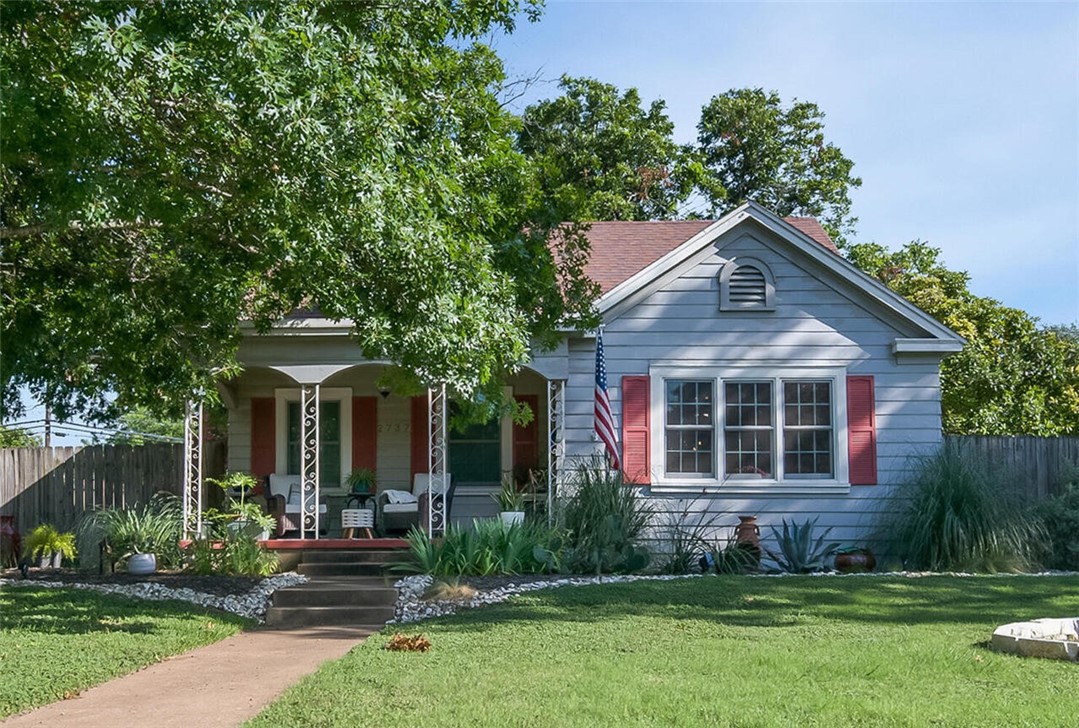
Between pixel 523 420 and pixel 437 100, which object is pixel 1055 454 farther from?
pixel 437 100

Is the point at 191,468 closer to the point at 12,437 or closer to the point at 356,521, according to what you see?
the point at 356,521

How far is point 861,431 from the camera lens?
1686 centimetres

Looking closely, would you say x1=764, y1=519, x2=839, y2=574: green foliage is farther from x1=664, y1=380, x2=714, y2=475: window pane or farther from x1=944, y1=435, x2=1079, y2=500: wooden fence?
x1=944, y1=435, x2=1079, y2=500: wooden fence

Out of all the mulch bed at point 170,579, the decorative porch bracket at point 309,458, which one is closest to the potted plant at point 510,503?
the decorative porch bracket at point 309,458

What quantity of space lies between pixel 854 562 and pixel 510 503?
4.65 meters

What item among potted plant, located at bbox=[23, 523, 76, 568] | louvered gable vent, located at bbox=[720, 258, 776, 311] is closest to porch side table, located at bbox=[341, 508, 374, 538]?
potted plant, located at bbox=[23, 523, 76, 568]

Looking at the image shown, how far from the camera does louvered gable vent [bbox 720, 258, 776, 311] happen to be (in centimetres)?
1711

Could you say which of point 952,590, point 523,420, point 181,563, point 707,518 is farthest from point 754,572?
point 181,563

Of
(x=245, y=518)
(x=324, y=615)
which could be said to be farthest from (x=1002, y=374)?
(x=324, y=615)

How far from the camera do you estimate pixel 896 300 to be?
1678cm

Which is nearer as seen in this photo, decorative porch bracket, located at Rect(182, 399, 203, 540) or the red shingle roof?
decorative porch bracket, located at Rect(182, 399, 203, 540)

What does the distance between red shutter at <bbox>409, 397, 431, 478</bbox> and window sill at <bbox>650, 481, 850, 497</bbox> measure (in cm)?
376

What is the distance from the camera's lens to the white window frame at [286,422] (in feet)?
60.6

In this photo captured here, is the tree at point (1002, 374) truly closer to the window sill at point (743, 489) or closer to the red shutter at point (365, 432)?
the window sill at point (743, 489)
